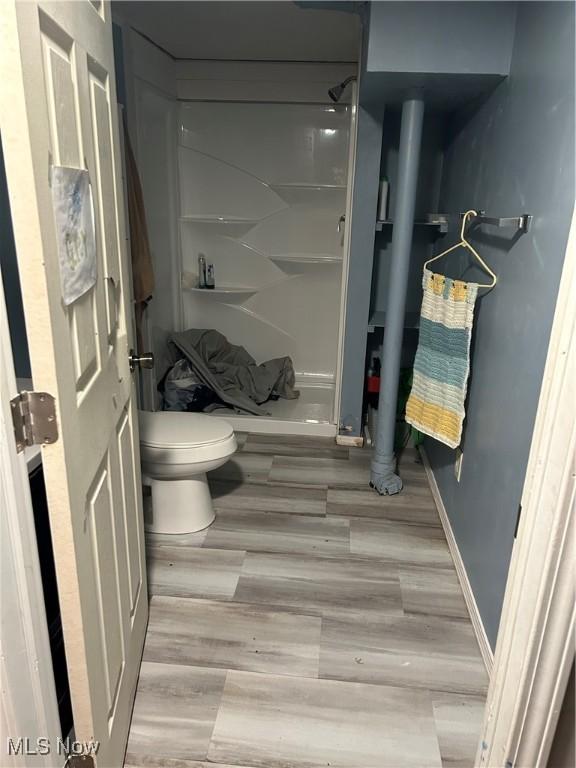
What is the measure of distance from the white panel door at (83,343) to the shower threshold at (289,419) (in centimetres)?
177

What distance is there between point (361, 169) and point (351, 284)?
1.93ft

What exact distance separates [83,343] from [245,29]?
236cm

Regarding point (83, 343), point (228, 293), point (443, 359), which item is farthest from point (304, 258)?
point (83, 343)

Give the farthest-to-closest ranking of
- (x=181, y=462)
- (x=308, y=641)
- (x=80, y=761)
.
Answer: (x=181, y=462) → (x=308, y=641) → (x=80, y=761)

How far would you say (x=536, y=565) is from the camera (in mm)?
949

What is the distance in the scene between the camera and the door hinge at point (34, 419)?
916mm

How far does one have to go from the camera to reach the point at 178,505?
240 cm

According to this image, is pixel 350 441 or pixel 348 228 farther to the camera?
pixel 350 441

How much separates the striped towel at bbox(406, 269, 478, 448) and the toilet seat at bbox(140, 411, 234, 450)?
85cm

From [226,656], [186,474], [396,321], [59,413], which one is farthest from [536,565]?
[396,321]

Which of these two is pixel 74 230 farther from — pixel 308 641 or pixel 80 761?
pixel 308 641

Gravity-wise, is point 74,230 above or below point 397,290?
above

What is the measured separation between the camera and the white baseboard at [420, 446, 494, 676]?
70.2 inches

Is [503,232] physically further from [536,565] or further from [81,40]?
[81,40]
